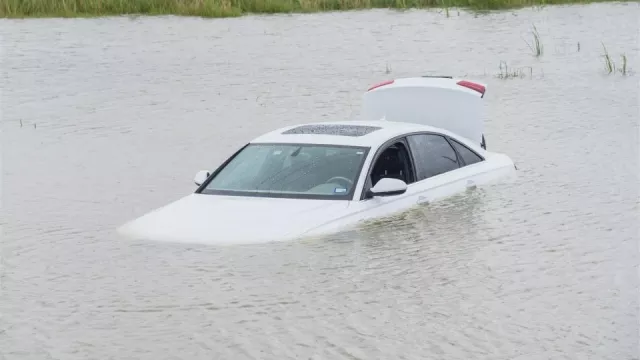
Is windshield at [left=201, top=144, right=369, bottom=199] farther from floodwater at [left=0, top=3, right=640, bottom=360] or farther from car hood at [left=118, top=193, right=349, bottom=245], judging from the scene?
floodwater at [left=0, top=3, right=640, bottom=360]

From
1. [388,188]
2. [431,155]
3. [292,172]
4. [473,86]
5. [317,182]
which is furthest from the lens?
[473,86]

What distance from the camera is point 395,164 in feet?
42.5

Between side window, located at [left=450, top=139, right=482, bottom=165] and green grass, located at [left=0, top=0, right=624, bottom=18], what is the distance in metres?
23.0

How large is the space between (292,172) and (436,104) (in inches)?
146

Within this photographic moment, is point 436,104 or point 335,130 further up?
point 335,130

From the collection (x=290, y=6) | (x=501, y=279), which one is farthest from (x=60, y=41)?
(x=501, y=279)

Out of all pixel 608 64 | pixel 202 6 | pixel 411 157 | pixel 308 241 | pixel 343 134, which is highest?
pixel 343 134

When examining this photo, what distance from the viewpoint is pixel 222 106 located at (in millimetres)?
23953

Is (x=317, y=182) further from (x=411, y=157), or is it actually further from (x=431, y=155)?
(x=431, y=155)

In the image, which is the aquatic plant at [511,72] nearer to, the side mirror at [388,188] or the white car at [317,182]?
the white car at [317,182]

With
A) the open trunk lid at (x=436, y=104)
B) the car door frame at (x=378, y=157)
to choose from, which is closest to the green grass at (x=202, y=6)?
the open trunk lid at (x=436, y=104)

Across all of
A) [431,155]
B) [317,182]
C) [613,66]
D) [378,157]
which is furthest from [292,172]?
[613,66]

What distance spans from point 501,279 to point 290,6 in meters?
26.7

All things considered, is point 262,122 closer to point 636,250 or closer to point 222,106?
point 222,106
